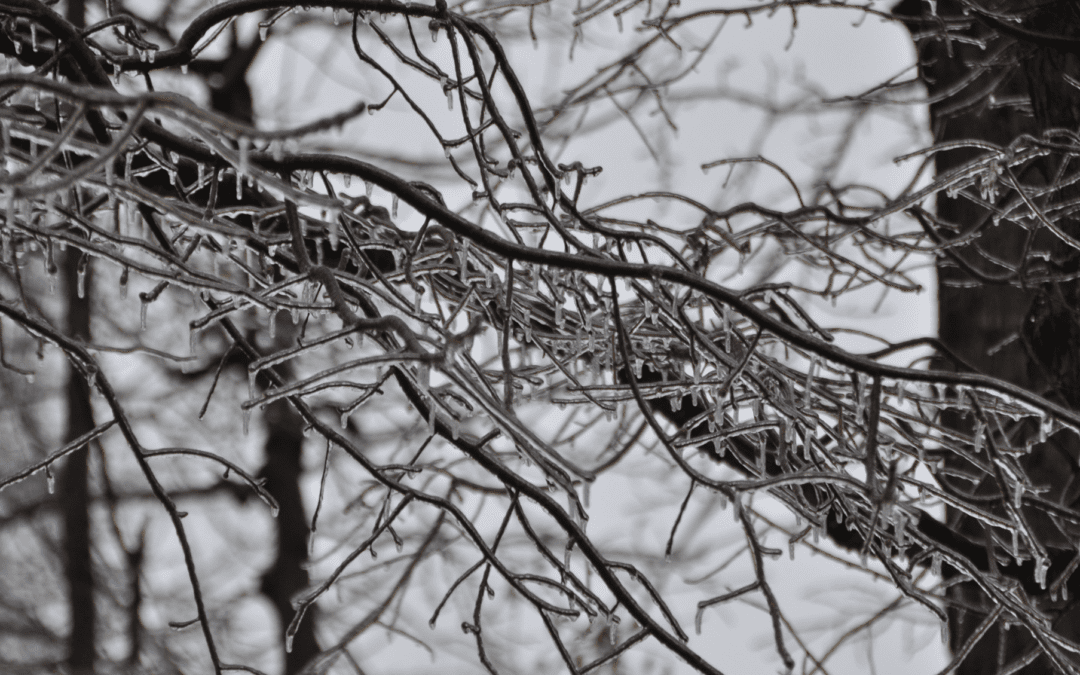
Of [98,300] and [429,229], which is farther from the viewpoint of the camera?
[98,300]

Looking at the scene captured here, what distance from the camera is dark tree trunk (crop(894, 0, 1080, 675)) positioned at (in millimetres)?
3303

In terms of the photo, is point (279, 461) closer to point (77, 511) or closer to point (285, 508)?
point (285, 508)

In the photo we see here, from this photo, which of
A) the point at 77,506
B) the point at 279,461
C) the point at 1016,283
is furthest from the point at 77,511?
the point at 1016,283

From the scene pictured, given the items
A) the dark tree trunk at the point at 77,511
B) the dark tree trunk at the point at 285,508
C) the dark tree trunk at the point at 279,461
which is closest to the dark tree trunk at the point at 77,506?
the dark tree trunk at the point at 77,511

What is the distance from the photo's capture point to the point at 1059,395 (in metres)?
3.29

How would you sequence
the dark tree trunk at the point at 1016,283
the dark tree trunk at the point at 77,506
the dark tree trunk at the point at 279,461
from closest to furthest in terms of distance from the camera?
the dark tree trunk at the point at 1016,283 → the dark tree trunk at the point at 77,506 → the dark tree trunk at the point at 279,461

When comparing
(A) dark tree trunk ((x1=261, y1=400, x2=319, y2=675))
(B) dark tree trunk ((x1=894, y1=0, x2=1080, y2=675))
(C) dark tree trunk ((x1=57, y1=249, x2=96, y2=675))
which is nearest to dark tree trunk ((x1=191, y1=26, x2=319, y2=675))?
(A) dark tree trunk ((x1=261, y1=400, x2=319, y2=675))

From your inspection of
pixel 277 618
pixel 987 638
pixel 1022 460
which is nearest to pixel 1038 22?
pixel 1022 460

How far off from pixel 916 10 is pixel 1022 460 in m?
2.15

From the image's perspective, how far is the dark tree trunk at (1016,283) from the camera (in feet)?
10.8

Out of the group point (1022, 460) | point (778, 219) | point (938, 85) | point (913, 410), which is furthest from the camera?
point (938, 85)

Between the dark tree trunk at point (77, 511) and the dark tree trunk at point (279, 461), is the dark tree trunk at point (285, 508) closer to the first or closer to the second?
the dark tree trunk at point (279, 461)

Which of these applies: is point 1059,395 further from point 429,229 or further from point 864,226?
point 429,229

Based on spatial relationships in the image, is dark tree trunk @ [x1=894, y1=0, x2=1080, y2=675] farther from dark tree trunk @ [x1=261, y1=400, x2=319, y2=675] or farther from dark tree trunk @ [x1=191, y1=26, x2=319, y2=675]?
dark tree trunk @ [x1=261, y1=400, x2=319, y2=675]
